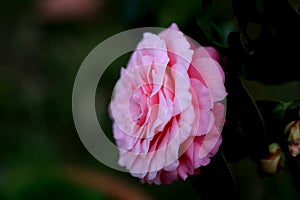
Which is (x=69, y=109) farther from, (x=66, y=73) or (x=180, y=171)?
(x=180, y=171)

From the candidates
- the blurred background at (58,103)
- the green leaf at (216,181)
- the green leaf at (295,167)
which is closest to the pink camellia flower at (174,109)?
the green leaf at (216,181)

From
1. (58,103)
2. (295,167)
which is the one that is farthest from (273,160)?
(58,103)

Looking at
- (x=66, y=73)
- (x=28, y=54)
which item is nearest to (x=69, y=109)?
(x=66, y=73)

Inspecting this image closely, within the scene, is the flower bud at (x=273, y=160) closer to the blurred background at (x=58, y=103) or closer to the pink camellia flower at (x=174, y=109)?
the pink camellia flower at (x=174, y=109)

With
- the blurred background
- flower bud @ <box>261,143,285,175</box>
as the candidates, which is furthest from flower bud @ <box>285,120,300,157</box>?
the blurred background

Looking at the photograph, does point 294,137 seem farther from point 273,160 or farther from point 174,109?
point 174,109

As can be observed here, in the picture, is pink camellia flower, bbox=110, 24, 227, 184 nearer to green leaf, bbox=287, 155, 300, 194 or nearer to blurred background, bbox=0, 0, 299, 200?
green leaf, bbox=287, 155, 300, 194
